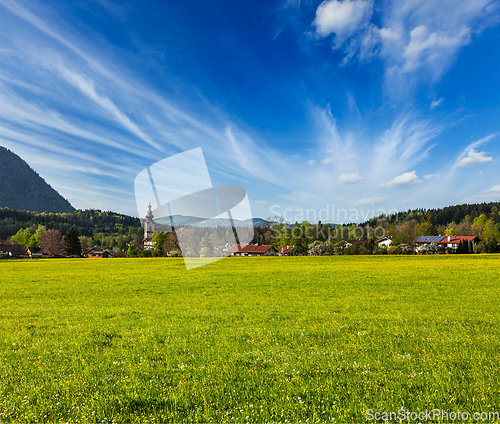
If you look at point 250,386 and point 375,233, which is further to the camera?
point 375,233

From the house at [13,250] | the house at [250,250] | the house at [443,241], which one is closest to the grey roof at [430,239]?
the house at [443,241]

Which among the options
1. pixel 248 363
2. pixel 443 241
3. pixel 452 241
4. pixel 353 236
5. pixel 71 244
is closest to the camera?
→ pixel 248 363

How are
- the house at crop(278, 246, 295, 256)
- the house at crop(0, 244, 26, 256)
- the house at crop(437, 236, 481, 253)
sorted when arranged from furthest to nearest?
the house at crop(0, 244, 26, 256)
the house at crop(278, 246, 295, 256)
the house at crop(437, 236, 481, 253)

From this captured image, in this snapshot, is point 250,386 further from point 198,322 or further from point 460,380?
point 198,322

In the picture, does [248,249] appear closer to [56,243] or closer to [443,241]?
[56,243]

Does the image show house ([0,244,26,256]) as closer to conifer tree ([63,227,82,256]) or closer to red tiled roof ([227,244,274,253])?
conifer tree ([63,227,82,256])

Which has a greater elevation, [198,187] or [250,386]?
[198,187]

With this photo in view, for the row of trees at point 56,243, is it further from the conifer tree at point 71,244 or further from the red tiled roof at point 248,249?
the red tiled roof at point 248,249

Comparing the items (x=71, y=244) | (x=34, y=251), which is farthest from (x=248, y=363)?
(x=34, y=251)

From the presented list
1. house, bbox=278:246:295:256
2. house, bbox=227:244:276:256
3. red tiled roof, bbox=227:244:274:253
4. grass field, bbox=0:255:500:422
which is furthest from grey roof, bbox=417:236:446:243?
grass field, bbox=0:255:500:422

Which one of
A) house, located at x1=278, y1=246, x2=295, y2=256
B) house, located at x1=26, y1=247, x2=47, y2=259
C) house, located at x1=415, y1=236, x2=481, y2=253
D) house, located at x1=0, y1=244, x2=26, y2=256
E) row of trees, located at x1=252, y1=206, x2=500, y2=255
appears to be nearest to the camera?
row of trees, located at x1=252, y1=206, x2=500, y2=255

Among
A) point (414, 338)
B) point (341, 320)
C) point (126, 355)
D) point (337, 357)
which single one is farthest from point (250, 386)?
point (341, 320)

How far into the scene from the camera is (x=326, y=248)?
111 m

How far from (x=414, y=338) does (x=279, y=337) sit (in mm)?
4656
